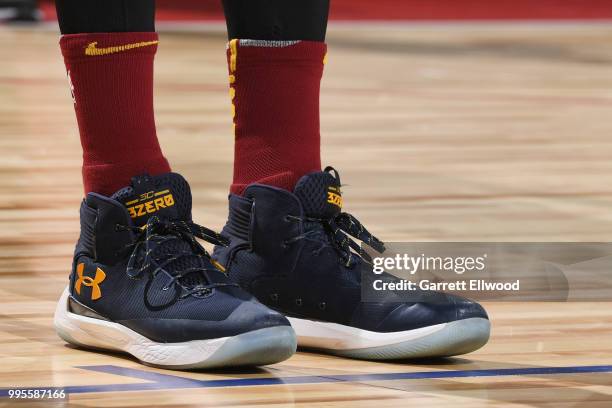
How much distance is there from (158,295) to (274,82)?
21cm

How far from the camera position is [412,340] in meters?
1.12

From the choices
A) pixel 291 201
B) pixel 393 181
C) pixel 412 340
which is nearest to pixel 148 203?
pixel 291 201

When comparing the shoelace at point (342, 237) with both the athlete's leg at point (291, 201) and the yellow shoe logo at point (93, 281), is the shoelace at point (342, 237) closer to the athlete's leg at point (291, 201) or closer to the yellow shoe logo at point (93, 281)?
the athlete's leg at point (291, 201)

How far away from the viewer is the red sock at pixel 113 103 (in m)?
1.15

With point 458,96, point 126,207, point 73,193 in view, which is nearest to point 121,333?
point 126,207

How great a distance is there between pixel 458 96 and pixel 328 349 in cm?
230

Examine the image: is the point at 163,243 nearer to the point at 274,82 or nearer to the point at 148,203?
the point at 148,203

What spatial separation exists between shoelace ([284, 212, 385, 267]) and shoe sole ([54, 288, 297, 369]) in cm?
12

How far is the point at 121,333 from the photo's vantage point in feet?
3.73

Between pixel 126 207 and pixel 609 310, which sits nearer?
pixel 126 207

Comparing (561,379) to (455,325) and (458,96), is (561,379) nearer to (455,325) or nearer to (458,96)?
(455,325)

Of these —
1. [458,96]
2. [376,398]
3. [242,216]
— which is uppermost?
[458,96]

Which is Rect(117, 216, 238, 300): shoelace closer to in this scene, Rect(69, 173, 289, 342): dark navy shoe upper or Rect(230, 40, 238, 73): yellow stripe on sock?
Rect(69, 173, 289, 342): dark navy shoe upper

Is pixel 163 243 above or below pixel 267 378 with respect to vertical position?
above
